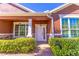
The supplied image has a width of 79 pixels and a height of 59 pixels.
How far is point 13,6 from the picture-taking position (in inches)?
789

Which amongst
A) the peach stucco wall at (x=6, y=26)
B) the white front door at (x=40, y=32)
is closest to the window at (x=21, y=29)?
the peach stucco wall at (x=6, y=26)

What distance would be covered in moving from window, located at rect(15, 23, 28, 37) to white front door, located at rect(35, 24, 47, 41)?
144cm

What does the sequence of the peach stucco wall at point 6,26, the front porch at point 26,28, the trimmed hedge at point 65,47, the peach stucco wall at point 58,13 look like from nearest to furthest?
the trimmed hedge at point 65,47
the peach stucco wall at point 58,13
the peach stucco wall at point 6,26
the front porch at point 26,28

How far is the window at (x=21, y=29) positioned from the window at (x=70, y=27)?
5.33 metres

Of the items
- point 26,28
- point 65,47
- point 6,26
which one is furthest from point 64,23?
point 6,26

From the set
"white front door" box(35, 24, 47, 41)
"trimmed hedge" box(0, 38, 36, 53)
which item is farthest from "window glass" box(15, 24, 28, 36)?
"trimmed hedge" box(0, 38, 36, 53)

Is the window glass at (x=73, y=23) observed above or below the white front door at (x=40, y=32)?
above

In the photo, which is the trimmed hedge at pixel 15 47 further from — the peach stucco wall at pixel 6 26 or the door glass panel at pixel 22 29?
the door glass panel at pixel 22 29

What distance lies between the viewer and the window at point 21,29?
71.9ft

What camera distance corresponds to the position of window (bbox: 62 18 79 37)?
1889 cm

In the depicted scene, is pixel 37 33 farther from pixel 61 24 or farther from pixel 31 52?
pixel 31 52

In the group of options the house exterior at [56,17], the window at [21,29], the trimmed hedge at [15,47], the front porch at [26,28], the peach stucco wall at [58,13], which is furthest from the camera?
the window at [21,29]

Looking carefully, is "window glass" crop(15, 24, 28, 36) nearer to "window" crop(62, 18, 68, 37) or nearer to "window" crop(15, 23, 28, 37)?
"window" crop(15, 23, 28, 37)

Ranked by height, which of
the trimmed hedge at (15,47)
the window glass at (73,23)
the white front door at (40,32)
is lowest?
the trimmed hedge at (15,47)
